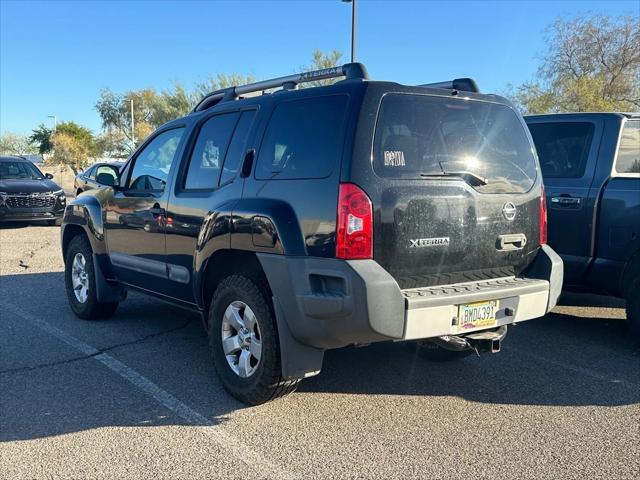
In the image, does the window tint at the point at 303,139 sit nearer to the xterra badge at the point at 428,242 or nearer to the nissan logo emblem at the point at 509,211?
the xterra badge at the point at 428,242

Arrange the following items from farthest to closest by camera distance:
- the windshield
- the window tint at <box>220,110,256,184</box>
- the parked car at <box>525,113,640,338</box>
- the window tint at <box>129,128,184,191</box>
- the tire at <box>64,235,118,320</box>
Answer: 1. the windshield
2. the tire at <box>64,235,118,320</box>
3. the parked car at <box>525,113,640,338</box>
4. the window tint at <box>129,128,184,191</box>
5. the window tint at <box>220,110,256,184</box>

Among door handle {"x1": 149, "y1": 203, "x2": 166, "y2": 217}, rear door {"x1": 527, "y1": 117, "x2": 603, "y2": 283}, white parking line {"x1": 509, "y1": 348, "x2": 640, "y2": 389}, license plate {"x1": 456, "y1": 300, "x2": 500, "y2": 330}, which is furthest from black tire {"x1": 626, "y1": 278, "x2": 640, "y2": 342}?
door handle {"x1": 149, "y1": 203, "x2": 166, "y2": 217}

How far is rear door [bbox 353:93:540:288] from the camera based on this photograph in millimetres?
3342

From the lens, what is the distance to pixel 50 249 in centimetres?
→ 1097

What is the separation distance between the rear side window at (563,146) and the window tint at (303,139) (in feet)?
10.2

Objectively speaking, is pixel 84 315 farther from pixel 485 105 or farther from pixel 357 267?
pixel 485 105

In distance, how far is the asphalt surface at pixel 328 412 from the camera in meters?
3.14

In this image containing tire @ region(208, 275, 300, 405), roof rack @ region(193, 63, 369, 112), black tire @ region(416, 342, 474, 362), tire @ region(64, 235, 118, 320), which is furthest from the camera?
tire @ region(64, 235, 118, 320)

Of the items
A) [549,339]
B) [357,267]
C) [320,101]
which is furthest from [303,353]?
[549,339]

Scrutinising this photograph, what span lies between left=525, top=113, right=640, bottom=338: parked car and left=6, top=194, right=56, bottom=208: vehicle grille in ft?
37.9

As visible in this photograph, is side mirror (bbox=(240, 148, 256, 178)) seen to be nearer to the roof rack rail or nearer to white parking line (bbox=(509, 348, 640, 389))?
the roof rack rail

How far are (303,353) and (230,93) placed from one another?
7.63ft

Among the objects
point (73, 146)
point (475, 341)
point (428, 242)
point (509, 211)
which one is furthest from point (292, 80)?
point (73, 146)

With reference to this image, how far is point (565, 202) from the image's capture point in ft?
18.0
